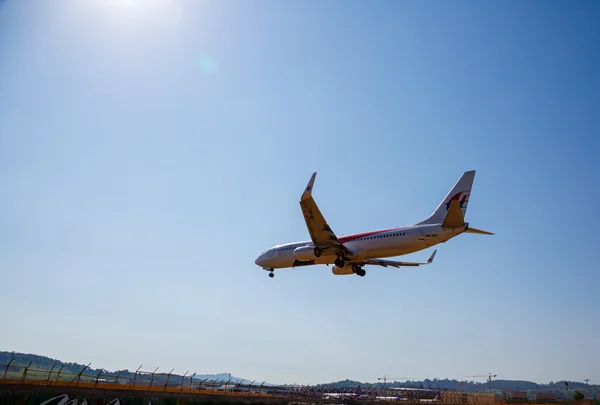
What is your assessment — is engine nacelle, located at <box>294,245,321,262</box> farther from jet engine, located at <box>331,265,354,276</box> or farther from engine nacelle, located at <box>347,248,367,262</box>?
jet engine, located at <box>331,265,354,276</box>

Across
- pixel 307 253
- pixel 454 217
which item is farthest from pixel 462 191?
pixel 307 253

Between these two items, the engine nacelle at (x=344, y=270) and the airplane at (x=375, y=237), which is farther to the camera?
the engine nacelle at (x=344, y=270)

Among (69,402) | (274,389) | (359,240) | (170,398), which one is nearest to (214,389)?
(274,389)

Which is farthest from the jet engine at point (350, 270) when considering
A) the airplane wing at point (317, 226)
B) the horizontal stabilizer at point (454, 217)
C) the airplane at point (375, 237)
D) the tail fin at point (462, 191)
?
the horizontal stabilizer at point (454, 217)

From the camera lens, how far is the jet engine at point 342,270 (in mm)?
48406

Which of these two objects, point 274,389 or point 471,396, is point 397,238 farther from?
point 274,389

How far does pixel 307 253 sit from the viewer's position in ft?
151

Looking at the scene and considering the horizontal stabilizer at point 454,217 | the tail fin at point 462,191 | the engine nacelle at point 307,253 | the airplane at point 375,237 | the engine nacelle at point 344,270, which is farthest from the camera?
the engine nacelle at point 344,270

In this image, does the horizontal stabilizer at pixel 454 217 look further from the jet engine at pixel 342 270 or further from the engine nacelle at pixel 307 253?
the jet engine at pixel 342 270

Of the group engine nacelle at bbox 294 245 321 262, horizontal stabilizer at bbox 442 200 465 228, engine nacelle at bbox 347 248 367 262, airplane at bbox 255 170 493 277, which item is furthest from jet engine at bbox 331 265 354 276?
horizontal stabilizer at bbox 442 200 465 228

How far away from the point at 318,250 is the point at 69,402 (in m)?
25.1

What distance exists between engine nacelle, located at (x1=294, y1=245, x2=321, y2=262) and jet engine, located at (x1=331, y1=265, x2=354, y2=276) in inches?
135

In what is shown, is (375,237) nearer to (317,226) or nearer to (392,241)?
(392,241)

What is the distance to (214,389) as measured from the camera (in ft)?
107
